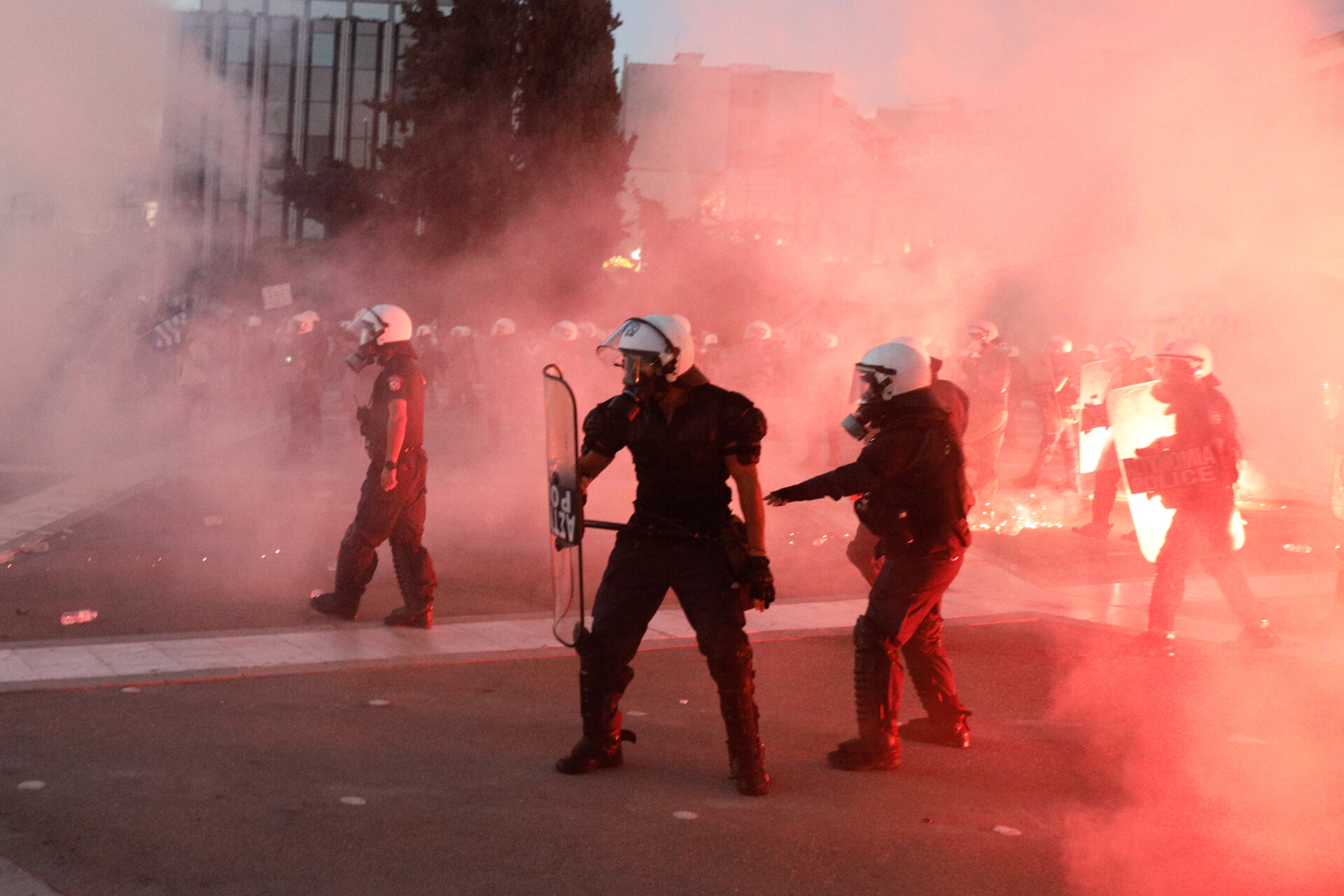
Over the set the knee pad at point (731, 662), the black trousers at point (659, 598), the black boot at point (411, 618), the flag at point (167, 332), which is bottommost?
the black boot at point (411, 618)

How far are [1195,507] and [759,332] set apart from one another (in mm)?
9893

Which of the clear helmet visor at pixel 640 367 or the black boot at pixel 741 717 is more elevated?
the clear helmet visor at pixel 640 367

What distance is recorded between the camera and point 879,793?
4.41m

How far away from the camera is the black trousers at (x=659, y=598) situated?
4.26 meters

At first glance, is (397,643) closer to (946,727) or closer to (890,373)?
(946,727)

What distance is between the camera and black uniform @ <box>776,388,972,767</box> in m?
4.65

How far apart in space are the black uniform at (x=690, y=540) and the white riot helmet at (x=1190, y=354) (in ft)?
10.9

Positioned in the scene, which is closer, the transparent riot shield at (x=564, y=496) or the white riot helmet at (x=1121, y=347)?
the transparent riot shield at (x=564, y=496)

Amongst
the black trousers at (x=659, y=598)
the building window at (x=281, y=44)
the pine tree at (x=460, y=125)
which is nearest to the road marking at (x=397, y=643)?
the black trousers at (x=659, y=598)

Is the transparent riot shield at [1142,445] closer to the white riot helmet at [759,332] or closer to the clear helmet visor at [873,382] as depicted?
the clear helmet visor at [873,382]

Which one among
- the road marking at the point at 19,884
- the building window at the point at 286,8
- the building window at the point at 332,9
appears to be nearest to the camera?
the road marking at the point at 19,884

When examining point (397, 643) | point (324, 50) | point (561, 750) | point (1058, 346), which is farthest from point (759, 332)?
point (324, 50)

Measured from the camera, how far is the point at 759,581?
4211 mm

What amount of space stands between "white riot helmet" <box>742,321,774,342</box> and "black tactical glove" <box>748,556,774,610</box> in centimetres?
1212
